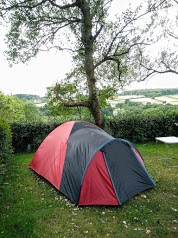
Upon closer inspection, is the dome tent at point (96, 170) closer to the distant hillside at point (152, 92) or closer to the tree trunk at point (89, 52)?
the tree trunk at point (89, 52)

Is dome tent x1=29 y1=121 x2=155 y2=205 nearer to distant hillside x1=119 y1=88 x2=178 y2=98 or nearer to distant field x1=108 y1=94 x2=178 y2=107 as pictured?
distant hillside x1=119 y1=88 x2=178 y2=98

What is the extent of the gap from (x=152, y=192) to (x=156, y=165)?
2.06 m

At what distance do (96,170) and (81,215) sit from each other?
0.99 m

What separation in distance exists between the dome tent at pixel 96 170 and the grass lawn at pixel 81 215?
0.69ft

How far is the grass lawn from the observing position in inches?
140

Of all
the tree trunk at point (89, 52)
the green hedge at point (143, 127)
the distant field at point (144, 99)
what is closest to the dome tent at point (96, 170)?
the tree trunk at point (89, 52)

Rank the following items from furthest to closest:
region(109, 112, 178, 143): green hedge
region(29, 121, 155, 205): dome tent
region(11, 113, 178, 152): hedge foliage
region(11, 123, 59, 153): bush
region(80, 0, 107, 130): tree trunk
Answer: region(109, 112, 178, 143): green hedge
region(11, 113, 178, 152): hedge foliage
region(11, 123, 59, 153): bush
region(80, 0, 107, 130): tree trunk
region(29, 121, 155, 205): dome tent

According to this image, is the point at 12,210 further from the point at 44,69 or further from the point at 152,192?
the point at 44,69

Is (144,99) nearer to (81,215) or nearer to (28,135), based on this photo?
(28,135)

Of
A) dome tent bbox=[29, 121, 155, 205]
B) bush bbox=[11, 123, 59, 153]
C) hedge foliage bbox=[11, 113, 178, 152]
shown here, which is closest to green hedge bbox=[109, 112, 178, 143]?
hedge foliage bbox=[11, 113, 178, 152]

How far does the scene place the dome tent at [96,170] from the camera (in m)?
4.43

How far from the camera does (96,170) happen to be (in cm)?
461

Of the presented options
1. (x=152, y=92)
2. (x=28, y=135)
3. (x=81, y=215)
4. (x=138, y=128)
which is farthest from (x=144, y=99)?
(x=81, y=215)

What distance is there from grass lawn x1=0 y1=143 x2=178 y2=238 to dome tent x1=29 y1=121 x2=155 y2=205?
0.21m
